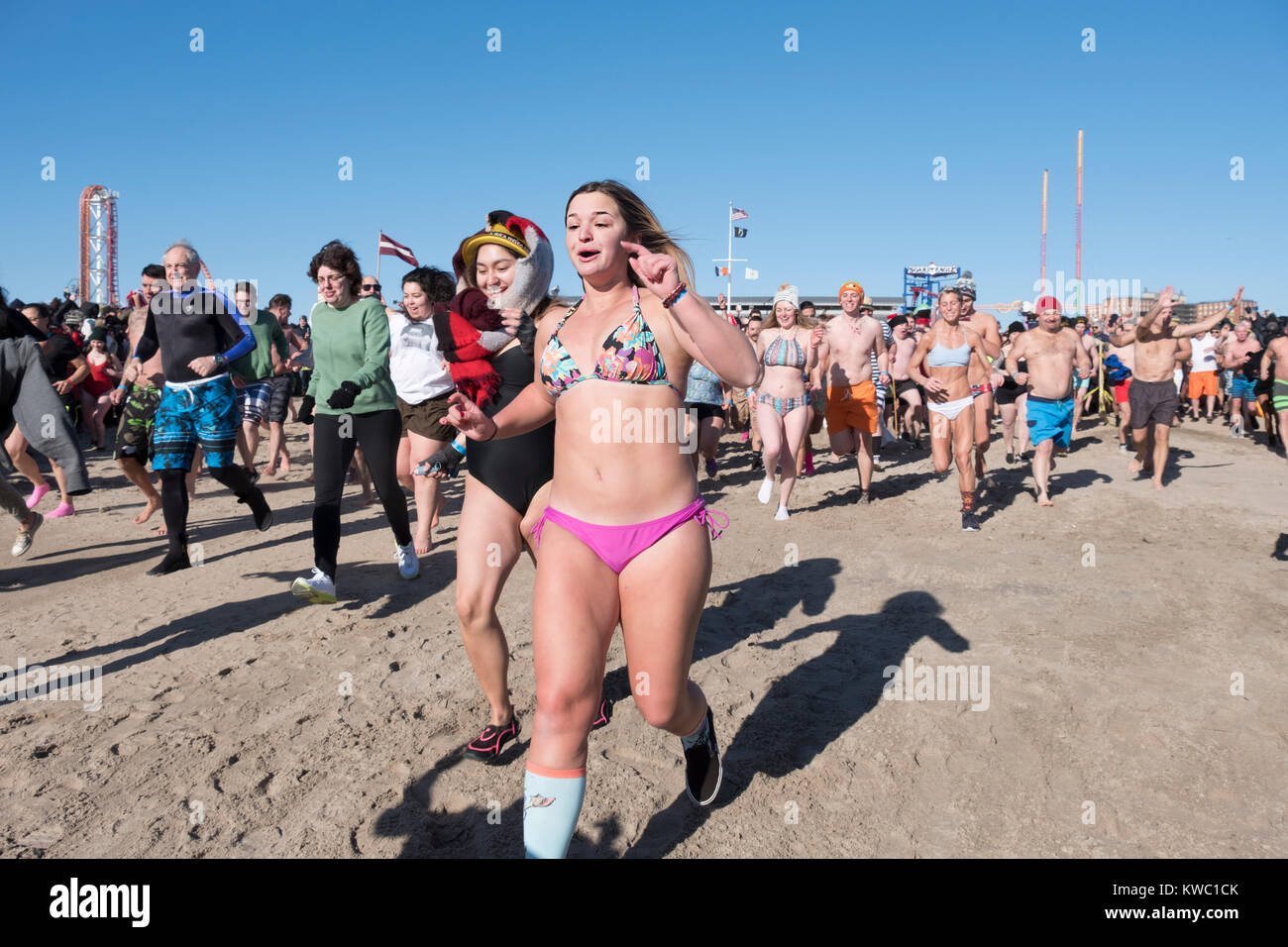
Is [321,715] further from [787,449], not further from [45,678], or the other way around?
[787,449]

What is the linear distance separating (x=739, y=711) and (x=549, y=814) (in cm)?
181

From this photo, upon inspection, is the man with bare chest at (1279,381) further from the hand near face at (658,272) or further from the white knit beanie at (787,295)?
the hand near face at (658,272)

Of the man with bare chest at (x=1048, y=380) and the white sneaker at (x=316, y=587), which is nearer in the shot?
the white sneaker at (x=316, y=587)

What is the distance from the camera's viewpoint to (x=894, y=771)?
330 cm

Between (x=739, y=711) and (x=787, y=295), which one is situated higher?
(x=787, y=295)

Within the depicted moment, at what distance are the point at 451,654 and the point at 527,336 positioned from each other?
86.7 inches

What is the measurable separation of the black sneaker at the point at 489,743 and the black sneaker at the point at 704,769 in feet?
2.84

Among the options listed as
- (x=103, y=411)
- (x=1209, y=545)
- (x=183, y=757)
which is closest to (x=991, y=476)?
(x=1209, y=545)

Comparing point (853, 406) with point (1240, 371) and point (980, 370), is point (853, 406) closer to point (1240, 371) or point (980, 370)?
point (980, 370)

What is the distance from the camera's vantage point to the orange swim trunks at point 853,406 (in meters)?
9.06

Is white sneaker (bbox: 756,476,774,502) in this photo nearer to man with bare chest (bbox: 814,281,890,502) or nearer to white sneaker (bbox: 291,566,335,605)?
man with bare chest (bbox: 814,281,890,502)

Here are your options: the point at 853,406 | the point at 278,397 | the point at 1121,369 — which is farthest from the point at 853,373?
the point at 1121,369

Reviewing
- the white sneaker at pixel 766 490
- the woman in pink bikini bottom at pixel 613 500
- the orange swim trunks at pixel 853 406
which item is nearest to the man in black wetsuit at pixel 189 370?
the woman in pink bikini bottom at pixel 613 500

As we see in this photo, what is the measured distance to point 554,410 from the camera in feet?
9.15
